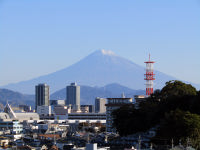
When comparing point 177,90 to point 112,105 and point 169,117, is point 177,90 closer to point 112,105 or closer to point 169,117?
point 169,117

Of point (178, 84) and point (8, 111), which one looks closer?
point (178, 84)

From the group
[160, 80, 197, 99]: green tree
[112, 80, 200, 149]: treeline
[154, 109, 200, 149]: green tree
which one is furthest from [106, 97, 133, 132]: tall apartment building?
[154, 109, 200, 149]: green tree

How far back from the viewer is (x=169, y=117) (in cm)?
4775

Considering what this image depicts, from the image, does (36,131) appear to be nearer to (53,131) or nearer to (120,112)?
(53,131)

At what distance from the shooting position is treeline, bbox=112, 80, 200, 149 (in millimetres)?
Result: 45656

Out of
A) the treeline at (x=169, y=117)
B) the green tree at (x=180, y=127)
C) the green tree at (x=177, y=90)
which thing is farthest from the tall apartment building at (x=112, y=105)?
the green tree at (x=180, y=127)

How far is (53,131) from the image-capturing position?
84812 mm

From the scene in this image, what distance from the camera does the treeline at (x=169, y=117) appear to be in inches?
1797

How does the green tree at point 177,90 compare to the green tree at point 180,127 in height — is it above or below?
above

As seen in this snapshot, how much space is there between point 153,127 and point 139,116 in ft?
14.1

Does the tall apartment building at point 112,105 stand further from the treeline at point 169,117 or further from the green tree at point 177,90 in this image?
the green tree at point 177,90

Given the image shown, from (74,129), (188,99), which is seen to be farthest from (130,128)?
(74,129)

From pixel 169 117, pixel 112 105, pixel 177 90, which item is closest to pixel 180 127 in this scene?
pixel 169 117

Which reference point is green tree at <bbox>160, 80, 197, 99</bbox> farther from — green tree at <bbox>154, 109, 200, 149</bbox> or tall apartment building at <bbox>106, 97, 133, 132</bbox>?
tall apartment building at <bbox>106, 97, 133, 132</bbox>
